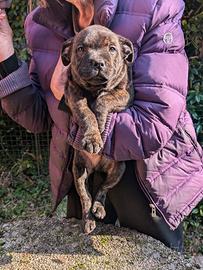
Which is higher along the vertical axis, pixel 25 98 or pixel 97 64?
pixel 97 64

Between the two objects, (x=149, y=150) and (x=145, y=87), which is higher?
(x=145, y=87)

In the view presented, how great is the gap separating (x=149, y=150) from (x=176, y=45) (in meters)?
0.47

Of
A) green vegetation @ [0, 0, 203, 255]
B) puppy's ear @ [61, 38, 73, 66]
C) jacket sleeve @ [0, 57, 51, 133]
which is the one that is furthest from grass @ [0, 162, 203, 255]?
puppy's ear @ [61, 38, 73, 66]

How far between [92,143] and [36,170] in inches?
118

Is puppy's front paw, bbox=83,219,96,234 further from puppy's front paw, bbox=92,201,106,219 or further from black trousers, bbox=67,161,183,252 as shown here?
black trousers, bbox=67,161,183,252

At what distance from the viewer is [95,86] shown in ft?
7.36

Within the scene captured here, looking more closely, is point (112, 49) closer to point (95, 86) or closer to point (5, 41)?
point (95, 86)

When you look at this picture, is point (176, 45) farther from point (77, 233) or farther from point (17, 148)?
point (17, 148)

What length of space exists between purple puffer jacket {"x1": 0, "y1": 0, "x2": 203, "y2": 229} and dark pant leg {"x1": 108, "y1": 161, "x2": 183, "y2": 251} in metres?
0.09

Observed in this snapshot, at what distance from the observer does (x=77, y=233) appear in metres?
2.60

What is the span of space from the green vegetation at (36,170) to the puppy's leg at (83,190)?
69.8 inches

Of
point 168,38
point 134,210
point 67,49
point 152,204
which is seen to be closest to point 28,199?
point 134,210

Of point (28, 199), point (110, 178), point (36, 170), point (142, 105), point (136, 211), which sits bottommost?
point (28, 199)

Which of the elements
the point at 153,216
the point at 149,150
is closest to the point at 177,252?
the point at 153,216
